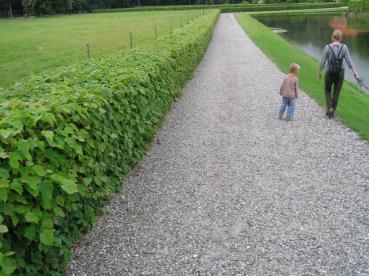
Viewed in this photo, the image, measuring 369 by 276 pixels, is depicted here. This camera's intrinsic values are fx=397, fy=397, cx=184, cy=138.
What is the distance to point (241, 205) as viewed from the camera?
5469 mm

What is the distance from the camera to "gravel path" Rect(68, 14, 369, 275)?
428cm

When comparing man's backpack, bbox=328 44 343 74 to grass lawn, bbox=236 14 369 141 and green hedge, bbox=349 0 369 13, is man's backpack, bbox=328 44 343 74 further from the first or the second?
green hedge, bbox=349 0 369 13

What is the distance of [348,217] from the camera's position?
511 cm

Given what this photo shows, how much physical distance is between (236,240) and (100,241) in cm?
159

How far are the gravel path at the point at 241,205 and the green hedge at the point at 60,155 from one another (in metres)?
0.49

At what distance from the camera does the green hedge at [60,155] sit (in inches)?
114

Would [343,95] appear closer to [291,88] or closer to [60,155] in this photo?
[291,88]

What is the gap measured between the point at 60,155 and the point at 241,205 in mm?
2847

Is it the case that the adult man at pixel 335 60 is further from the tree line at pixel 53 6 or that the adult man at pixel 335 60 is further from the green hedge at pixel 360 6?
the tree line at pixel 53 6

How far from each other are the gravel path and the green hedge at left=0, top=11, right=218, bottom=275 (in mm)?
493

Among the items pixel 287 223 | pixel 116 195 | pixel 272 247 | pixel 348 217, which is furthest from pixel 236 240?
pixel 116 195

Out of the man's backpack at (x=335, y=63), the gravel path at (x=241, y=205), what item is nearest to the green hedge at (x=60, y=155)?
the gravel path at (x=241, y=205)

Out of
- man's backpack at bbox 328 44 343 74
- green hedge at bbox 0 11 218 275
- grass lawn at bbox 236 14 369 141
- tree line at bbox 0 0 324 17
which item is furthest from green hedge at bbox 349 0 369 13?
green hedge at bbox 0 11 218 275

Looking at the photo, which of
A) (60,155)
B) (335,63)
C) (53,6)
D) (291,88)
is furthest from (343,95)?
(53,6)
